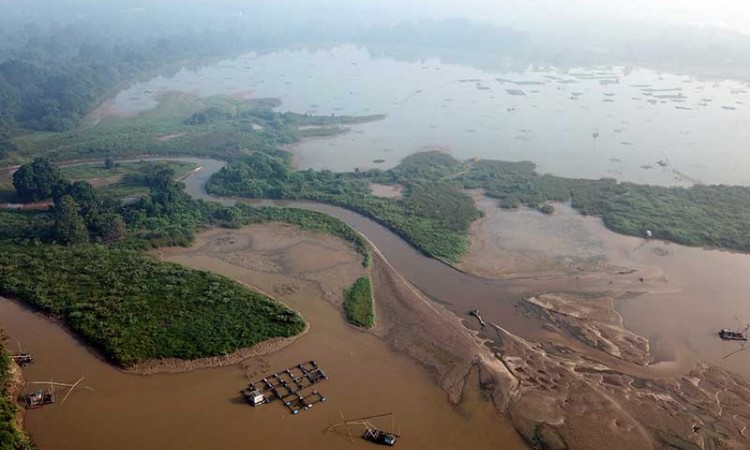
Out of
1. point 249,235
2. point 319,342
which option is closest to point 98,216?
point 249,235

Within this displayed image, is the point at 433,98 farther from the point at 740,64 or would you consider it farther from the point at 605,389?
the point at 740,64

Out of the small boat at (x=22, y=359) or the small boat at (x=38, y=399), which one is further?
the small boat at (x=22, y=359)

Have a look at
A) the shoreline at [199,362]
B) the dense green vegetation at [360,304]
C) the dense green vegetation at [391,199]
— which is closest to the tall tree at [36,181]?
the dense green vegetation at [391,199]

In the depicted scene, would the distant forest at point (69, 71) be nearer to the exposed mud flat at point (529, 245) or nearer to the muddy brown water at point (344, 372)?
the muddy brown water at point (344, 372)

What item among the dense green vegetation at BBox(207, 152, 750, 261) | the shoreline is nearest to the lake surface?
the dense green vegetation at BBox(207, 152, 750, 261)

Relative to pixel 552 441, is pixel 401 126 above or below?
above
